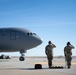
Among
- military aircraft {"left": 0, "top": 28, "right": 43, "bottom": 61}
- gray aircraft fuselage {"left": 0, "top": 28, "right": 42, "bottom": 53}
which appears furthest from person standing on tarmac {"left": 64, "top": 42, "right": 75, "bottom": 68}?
gray aircraft fuselage {"left": 0, "top": 28, "right": 42, "bottom": 53}

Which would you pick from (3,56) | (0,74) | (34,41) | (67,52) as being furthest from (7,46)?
(0,74)

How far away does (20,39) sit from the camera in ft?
126

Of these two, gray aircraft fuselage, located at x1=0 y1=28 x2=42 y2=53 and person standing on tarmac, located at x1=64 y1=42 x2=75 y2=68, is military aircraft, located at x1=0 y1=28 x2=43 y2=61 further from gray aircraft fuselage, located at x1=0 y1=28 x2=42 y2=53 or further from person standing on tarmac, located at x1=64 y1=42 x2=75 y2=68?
person standing on tarmac, located at x1=64 y1=42 x2=75 y2=68

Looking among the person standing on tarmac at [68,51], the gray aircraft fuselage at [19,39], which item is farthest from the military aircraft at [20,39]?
the person standing on tarmac at [68,51]

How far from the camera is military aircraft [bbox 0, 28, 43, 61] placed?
3830 cm

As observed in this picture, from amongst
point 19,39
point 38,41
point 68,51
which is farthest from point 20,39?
point 68,51

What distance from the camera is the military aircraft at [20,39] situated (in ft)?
126

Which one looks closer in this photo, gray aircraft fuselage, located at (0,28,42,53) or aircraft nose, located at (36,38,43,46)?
gray aircraft fuselage, located at (0,28,42,53)

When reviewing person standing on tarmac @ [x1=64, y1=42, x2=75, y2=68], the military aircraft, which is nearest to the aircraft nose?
the military aircraft

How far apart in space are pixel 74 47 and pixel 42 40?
783 inches

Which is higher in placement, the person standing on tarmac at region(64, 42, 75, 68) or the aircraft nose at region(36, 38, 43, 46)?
the aircraft nose at region(36, 38, 43, 46)

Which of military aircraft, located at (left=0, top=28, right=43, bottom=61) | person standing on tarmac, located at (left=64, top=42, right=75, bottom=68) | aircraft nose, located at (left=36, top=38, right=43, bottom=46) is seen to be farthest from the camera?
aircraft nose, located at (left=36, top=38, right=43, bottom=46)

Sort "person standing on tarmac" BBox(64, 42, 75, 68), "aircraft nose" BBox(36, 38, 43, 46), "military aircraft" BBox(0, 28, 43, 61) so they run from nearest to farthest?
"person standing on tarmac" BBox(64, 42, 75, 68) → "military aircraft" BBox(0, 28, 43, 61) → "aircraft nose" BBox(36, 38, 43, 46)

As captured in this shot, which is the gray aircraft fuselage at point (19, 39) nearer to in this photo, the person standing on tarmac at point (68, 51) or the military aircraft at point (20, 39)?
the military aircraft at point (20, 39)
